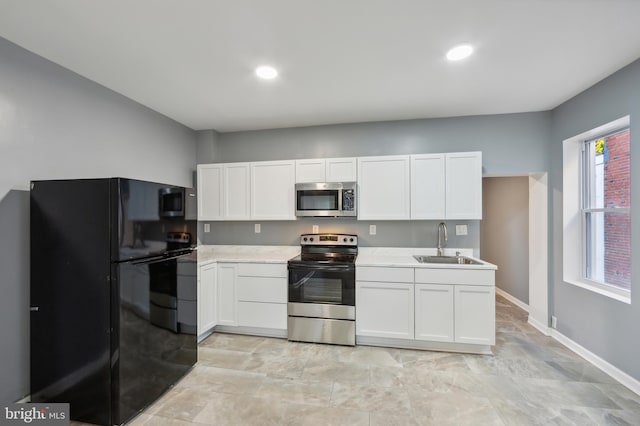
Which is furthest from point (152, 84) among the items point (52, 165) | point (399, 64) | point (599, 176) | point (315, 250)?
point (599, 176)

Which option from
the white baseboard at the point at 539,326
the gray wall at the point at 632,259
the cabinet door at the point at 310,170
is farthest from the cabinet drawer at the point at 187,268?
the white baseboard at the point at 539,326

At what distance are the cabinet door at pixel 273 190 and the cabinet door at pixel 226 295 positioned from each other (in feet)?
2.41

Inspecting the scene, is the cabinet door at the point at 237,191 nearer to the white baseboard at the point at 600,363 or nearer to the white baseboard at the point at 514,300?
the white baseboard at the point at 600,363

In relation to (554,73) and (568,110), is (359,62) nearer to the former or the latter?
(554,73)

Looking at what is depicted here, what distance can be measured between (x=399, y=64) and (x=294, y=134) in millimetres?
1839

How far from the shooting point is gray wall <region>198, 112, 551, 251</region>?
3.22 meters

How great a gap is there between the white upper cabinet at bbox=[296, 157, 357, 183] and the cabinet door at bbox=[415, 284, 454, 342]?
4.87ft

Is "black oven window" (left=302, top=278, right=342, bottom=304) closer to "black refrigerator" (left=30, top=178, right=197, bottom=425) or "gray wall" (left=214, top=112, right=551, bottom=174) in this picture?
"black refrigerator" (left=30, top=178, right=197, bottom=425)

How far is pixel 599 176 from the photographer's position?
2.70 meters

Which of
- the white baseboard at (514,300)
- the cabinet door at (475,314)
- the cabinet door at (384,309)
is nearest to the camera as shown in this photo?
the cabinet door at (475,314)

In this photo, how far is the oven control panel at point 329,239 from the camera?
3.41 metres

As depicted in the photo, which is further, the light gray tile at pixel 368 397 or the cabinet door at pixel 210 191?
the cabinet door at pixel 210 191

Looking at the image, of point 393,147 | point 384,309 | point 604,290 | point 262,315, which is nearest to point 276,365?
point 262,315

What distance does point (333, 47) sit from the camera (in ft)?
6.27
